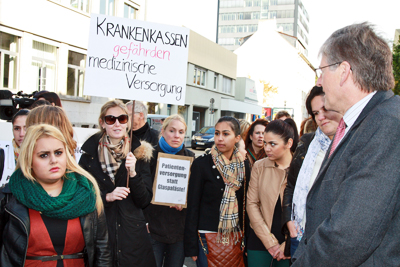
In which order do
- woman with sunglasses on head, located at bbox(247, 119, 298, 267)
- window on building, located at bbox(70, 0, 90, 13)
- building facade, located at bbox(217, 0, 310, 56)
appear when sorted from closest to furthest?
woman with sunglasses on head, located at bbox(247, 119, 298, 267), window on building, located at bbox(70, 0, 90, 13), building facade, located at bbox(217, 0, 310, 56)

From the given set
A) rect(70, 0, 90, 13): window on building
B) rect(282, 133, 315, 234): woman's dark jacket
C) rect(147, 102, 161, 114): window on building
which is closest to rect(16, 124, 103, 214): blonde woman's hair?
rect(282, 133, 315, 234): woman's dark jacket

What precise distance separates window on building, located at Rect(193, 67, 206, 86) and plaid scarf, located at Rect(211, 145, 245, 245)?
2565 centimetres

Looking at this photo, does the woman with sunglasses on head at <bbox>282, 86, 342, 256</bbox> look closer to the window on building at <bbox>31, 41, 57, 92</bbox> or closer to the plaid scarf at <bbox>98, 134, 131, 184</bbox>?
the plaid scarf at <bbox>98, 134, 131, 184</bbox>

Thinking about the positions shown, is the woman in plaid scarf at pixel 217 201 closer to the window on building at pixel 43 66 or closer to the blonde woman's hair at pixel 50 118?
the blonde woman's hair at pixel 50 118

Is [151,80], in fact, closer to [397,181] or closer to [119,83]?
[119,83]

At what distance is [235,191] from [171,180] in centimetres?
81

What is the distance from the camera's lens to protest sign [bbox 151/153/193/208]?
3.69m

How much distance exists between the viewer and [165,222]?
3586 millimetres

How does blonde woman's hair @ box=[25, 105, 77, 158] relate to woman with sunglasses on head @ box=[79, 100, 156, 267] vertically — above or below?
above

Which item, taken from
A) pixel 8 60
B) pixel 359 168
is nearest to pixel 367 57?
pixel 359 168

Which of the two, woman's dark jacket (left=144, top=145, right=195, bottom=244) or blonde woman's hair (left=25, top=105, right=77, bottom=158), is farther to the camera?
woman's dark jacket (left=144, top=145, right=195, bottom=244)

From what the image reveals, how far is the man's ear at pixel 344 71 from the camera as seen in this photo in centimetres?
157

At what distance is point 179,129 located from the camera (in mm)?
3975

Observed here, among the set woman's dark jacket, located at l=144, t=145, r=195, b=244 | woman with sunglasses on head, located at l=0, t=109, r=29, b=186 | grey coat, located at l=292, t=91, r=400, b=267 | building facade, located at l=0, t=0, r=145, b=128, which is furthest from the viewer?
building facade, located at l=0, t=0, r=145, b=128
